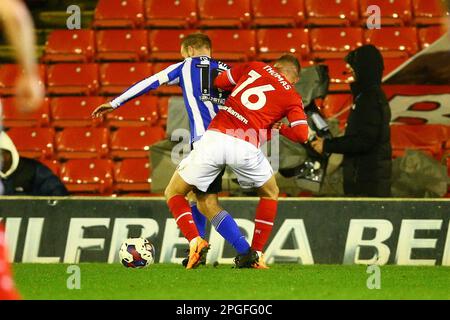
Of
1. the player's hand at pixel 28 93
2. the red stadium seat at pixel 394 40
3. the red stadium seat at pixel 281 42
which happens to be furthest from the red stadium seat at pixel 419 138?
the player's hand at pixel 28 93

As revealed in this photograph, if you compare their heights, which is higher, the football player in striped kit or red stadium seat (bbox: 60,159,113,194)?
the football player in striped kit

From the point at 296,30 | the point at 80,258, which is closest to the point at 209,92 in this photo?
the point at 80,258

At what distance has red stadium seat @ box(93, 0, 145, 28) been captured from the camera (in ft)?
37.7

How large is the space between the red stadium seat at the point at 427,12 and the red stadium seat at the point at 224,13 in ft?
5.99

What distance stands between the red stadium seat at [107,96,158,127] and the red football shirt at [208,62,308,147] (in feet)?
12.6

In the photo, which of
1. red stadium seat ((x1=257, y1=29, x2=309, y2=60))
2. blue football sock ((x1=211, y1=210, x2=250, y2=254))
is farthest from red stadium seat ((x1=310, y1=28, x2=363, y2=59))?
blue football sock ((x1=211, y1=210, x2=250, y2=254))

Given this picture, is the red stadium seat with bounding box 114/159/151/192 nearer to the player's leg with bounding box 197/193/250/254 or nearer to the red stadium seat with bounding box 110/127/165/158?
the red stadium seat with bounding box 110/127/165/158

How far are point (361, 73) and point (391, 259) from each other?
1.47 metres

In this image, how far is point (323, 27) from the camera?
11383 millimetres

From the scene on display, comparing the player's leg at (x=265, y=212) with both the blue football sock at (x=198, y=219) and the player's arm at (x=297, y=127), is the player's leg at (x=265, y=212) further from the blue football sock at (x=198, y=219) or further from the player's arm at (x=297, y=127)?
the blue football sock at (x=198, y=219)

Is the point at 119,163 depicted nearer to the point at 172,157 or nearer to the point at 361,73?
the point at 172,157

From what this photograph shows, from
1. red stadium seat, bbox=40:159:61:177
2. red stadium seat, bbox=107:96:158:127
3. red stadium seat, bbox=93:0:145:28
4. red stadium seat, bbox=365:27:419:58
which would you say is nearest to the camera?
red stadium seat, bbox=40:159:61:177

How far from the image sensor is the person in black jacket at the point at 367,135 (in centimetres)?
825

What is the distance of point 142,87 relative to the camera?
706cm
